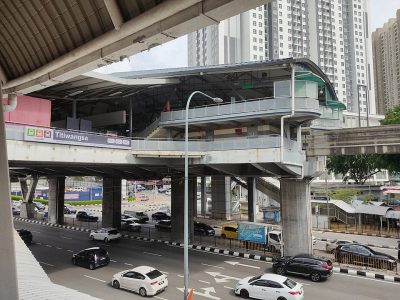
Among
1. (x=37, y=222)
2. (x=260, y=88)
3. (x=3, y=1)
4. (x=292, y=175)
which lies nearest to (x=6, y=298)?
(x=3, y=1)

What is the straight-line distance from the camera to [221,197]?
56844 mm

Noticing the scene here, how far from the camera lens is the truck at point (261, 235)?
30.6m

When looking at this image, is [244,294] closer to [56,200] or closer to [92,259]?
[92,259]

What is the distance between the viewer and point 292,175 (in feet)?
→ 91.4

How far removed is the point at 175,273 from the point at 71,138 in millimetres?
11468

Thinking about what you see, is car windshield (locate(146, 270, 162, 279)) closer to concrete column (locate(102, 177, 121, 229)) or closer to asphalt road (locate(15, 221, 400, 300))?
asphalt road (locate(15, 221, 400, 300))

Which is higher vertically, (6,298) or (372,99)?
(372,99)

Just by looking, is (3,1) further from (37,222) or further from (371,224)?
(37,222)

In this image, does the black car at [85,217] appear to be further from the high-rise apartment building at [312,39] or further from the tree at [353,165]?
the high-rise apartment building at [312,39]

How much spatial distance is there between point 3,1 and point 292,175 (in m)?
24.3

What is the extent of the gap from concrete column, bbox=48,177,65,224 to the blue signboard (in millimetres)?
31173

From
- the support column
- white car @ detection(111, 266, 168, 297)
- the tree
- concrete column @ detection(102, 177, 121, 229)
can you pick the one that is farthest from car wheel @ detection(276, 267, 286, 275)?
the tree

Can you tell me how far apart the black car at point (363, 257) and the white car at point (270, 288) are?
1013 cm

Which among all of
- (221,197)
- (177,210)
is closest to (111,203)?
(177,210)
